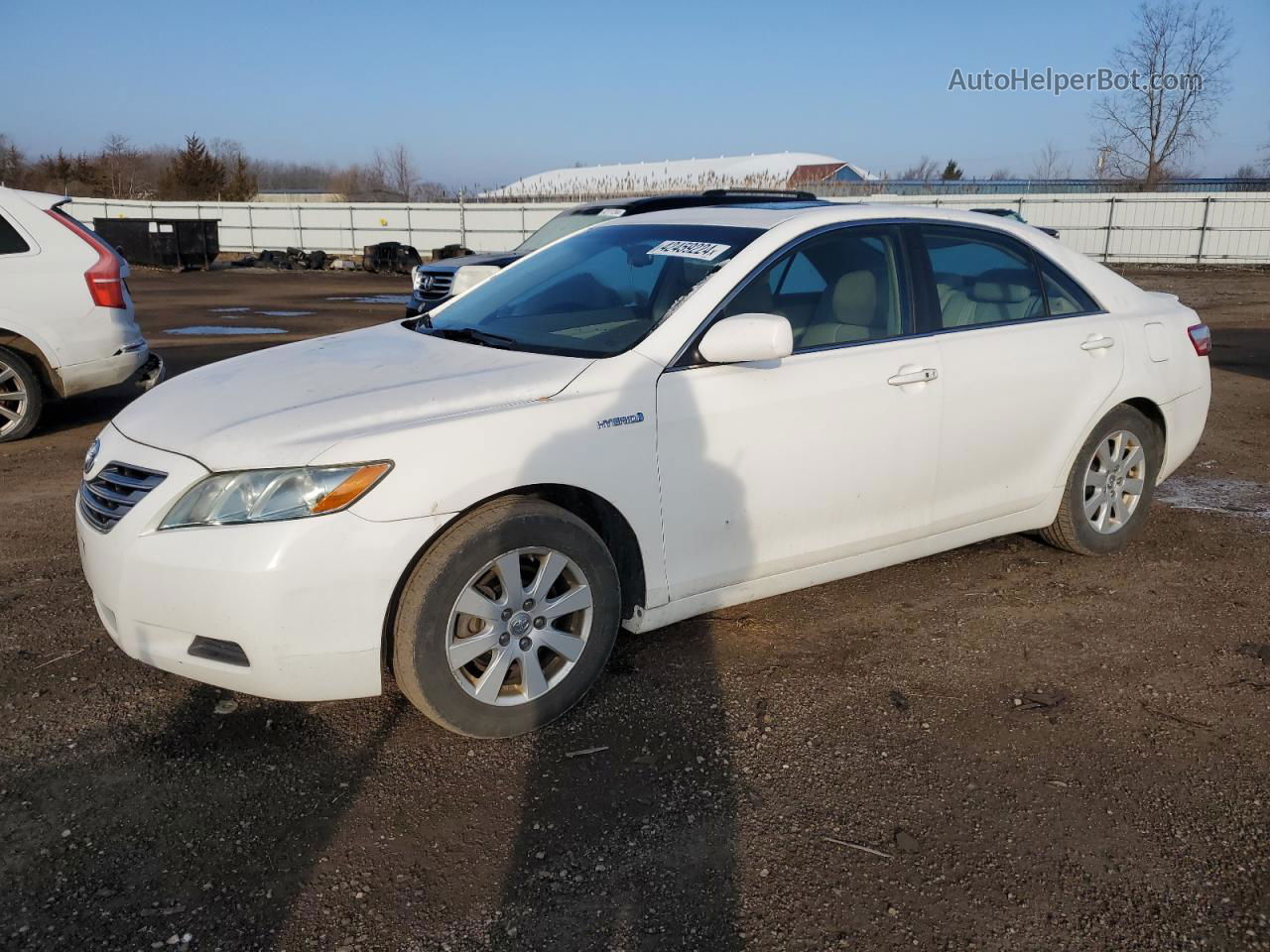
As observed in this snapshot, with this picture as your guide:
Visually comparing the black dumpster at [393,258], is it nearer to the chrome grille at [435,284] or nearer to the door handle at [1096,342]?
the chrome grille at [435,284]

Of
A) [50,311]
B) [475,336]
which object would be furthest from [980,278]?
[50,311]

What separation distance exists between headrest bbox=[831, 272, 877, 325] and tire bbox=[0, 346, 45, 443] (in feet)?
19.6

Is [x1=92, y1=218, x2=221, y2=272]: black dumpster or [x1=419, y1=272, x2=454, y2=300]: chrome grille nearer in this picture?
[x1=419, y1=272, x2=454, y2=300]: chrome grille

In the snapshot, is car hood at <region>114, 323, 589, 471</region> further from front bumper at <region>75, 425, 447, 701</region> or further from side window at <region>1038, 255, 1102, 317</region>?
side window at <region>1038, 255, 1102, 317</region>

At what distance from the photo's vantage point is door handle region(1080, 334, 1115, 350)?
14.9ft

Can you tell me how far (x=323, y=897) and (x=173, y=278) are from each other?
1083 inches

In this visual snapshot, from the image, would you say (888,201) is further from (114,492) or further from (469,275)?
(114,492)

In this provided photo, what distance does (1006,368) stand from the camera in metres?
4.24

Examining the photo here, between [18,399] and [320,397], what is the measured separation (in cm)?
518

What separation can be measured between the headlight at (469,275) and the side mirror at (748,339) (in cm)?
585

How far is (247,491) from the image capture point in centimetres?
290

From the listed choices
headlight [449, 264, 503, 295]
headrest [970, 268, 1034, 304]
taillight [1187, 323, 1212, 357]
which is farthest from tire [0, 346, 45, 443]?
taillight [1187, 323, 1212, 357]

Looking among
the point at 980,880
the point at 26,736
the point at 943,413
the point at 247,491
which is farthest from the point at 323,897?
the point at 943,413

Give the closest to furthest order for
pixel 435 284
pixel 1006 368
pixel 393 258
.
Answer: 1. pixel 1006 368
2. pixel 435 284
3. pixel 393 258
